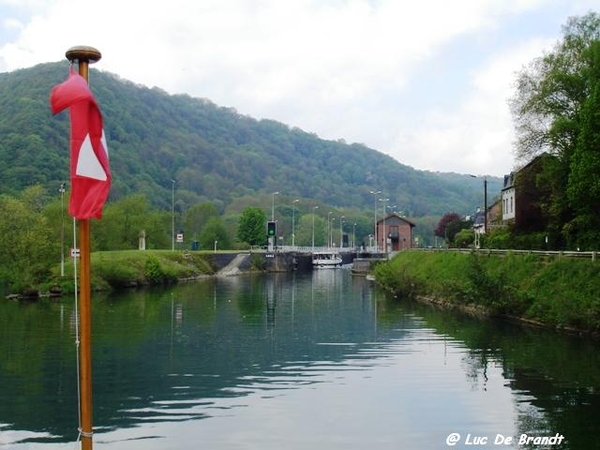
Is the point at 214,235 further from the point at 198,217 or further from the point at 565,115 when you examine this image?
the point at 565,115

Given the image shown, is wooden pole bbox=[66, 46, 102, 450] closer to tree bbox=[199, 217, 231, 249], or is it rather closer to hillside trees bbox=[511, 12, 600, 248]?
hillside trees bbox=[511, 12, 600, 248]

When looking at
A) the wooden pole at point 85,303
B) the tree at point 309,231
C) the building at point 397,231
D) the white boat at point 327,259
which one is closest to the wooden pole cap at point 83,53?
the wooden pole at point 85,303

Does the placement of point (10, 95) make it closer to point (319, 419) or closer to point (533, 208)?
point (533, 208)

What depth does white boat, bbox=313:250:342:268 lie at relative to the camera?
152375 mm

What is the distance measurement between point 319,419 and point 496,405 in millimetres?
5123

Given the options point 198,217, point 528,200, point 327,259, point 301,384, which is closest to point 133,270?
point 528,200

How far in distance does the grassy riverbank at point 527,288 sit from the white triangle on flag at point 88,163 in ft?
96.8

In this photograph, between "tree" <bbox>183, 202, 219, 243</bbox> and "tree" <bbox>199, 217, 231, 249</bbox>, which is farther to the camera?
"tree" <bbox>183, 202, 219, 243</bbox>

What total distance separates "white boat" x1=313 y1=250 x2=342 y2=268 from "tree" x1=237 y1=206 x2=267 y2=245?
1200 centimetres

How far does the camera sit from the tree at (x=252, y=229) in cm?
14588

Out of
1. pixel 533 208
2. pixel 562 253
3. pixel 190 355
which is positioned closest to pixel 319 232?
pixel 533 208

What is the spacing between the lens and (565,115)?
50.0 meters

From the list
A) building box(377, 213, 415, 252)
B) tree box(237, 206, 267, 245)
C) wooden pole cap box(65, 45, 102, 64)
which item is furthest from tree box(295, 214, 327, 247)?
wooden pole cap box(65, 45, 102, 64)

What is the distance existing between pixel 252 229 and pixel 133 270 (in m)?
70.1
